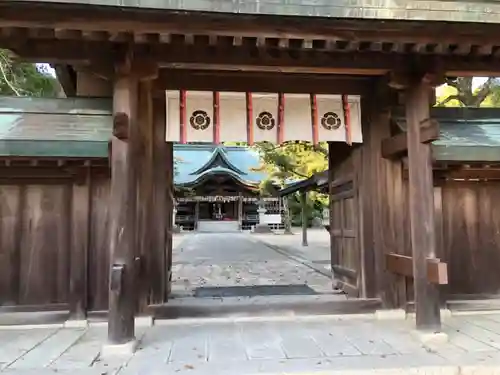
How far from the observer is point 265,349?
4.25 metres

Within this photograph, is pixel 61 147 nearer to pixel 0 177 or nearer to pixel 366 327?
pixel 0 177

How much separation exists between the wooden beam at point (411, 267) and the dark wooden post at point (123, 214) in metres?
3.24

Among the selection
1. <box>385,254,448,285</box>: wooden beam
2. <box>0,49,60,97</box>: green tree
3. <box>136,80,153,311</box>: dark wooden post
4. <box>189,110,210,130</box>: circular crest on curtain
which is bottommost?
<box>385,254,448,285</box>: wooden beam

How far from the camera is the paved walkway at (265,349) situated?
12.1 feet

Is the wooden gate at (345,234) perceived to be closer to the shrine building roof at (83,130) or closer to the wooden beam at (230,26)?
the shrine building roof at (83,130)

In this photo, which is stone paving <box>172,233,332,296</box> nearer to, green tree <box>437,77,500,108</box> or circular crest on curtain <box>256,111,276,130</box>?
circular crest on curtain <box>256,111,276,130</box>

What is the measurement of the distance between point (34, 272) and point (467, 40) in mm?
5894

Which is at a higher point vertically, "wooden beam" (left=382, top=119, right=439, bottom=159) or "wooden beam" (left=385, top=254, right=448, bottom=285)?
"wooden beam" (left=382, top=119, right=439, bottom=159)

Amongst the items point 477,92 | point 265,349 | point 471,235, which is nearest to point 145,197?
point 265,349

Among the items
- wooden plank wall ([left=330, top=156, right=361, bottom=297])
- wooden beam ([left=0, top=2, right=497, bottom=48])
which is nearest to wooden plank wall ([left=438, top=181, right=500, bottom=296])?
wooden plank wall ([left=330, top=156, right=361, bottom=297])

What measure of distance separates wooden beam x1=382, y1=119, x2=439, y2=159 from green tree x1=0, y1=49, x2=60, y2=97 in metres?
7.52

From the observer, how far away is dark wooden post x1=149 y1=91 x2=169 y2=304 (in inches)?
216

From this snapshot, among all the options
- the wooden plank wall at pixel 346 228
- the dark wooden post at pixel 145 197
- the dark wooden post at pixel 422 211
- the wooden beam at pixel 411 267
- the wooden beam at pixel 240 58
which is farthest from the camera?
the wooden plank wall at pixel 346 228

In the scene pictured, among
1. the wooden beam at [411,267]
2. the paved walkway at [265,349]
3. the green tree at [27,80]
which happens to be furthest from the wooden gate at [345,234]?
the green tree at [27,80]
